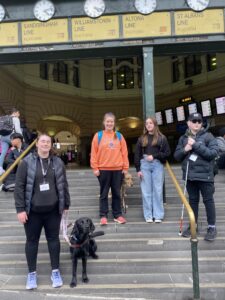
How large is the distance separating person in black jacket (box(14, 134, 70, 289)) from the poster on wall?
564 inches

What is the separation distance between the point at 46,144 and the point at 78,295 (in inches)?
75.1

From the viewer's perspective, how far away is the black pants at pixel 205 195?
18.0 ft

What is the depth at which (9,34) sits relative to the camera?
8961 mm

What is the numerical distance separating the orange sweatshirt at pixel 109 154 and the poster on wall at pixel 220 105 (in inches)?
491

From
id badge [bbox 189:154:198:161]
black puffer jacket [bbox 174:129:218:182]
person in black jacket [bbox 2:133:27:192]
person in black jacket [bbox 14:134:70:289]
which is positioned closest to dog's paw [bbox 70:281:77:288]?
person in black jacket [bbox 14:134:70:289]

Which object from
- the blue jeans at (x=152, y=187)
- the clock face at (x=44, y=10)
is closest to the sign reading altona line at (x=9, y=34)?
the clock face at (x=44, y=10)

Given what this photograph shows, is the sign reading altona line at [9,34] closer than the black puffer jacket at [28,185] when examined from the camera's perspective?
No

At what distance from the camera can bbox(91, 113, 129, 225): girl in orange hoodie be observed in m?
6.14

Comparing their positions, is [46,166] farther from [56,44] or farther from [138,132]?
[138,132]

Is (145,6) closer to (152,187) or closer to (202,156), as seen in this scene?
(152,187)

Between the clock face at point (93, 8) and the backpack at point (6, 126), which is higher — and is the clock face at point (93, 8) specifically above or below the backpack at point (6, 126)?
above

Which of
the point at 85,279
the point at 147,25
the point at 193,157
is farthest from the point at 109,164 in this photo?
the point at 147,25

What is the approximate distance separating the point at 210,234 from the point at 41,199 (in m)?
2.73

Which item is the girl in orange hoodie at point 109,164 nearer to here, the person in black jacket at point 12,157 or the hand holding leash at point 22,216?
the hand holding leash at point 22,216
